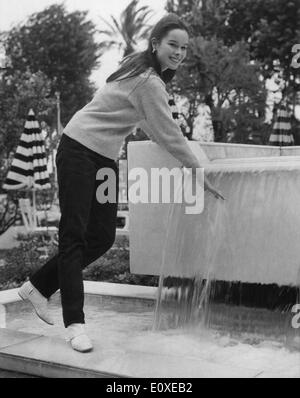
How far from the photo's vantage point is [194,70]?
2127 centimetres

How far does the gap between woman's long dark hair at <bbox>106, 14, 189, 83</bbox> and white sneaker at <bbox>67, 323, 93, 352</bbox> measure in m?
1.23

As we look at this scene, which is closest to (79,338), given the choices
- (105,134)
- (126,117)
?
(105,134)

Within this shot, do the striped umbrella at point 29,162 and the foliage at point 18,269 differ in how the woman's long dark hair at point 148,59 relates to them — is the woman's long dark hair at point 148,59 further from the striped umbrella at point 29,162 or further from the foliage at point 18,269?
the striped umbrella at point 29,162

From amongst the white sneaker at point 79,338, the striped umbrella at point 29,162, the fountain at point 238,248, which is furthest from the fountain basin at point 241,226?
the striped umbrella at point 29,162

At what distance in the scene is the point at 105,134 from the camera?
3.37 meters

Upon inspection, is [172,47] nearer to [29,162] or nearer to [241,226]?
[241,226]

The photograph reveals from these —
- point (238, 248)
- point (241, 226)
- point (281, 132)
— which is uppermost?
point (281, 132)

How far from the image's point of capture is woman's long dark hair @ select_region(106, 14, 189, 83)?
3355 millimetres

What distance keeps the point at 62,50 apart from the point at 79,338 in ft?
108

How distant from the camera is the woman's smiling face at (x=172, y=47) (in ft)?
11.1

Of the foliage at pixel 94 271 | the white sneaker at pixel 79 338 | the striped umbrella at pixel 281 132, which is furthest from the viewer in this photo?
the striped umbrella at pixel 281 132

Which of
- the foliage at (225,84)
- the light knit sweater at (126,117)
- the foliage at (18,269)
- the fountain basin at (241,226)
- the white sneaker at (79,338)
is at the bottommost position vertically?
the foliage at (18,269)

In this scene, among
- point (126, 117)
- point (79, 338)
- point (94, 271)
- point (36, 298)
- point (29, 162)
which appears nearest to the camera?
point (79, 338)

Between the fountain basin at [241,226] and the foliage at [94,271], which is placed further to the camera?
the foliage at [94,271]
